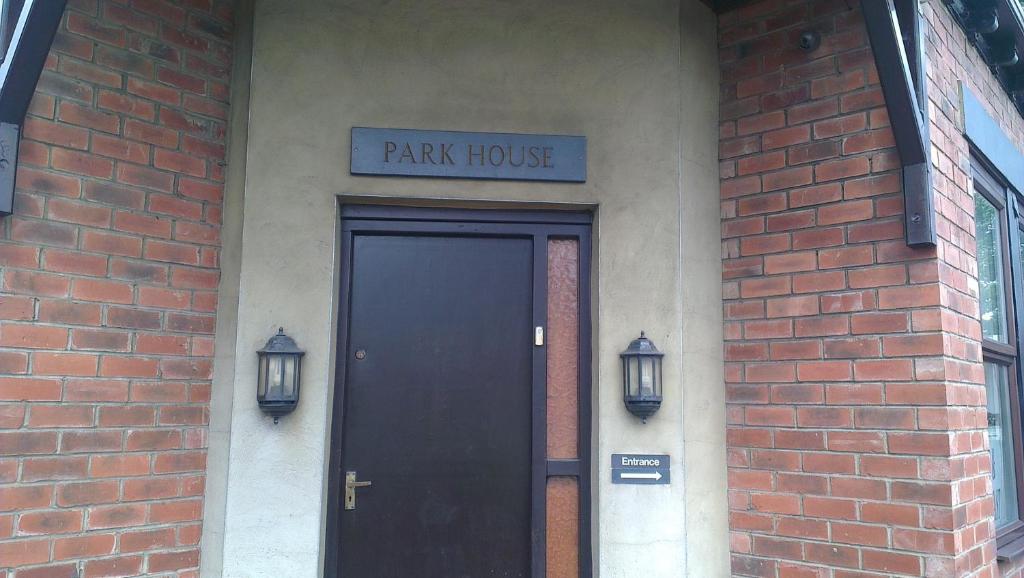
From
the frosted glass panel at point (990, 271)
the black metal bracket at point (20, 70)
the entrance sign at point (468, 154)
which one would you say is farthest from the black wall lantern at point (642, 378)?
the black metal bracket at point (20, 70)

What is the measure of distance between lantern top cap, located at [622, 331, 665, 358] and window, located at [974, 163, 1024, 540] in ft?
5.57

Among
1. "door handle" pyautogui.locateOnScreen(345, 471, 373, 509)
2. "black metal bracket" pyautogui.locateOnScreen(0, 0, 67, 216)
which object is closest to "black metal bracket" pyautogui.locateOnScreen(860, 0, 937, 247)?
"door handle" pyautogui.locateOnScreen(345, 471, 373, 509)

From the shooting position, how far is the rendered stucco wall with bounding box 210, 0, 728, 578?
3.21 m

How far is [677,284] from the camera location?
11.2ft

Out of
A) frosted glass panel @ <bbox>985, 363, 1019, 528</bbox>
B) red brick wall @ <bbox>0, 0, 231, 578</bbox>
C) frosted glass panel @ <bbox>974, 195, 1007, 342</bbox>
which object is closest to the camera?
red brick wall @ <bbox>0, 0, 231, 578</bbox>

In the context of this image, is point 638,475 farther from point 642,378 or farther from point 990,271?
point 990,271

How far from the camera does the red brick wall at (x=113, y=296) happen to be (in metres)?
2.82

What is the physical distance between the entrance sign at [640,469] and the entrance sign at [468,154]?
1.24 m

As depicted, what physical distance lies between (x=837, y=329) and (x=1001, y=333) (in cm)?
163

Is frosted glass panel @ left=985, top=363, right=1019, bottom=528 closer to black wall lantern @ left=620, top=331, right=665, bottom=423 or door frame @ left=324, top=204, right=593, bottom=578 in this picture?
black wall lantern @ left=620, top=331, right=665, bottom=423

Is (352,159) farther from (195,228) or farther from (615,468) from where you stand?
(615,468)

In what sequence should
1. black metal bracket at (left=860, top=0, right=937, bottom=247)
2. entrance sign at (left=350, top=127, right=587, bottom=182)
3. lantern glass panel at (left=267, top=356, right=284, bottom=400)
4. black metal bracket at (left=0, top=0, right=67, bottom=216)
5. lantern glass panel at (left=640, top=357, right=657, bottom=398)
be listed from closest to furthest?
black metal bracket at (left=0, top=0, right=67, bottom=216)
black metal bracket at (left=860, top=0, right=937, bottom=247)
lantern glass panel at (left=267, top=356, right=284, bottom=400)
lantern glass panel at (left=640, top=357, right=657, bottom=398)
entrance sign at (left=350, top=127, right=587, bottom=182)

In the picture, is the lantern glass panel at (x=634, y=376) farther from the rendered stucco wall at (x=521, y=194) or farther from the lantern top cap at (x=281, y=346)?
the lantern top cap at (x=281, y=346)

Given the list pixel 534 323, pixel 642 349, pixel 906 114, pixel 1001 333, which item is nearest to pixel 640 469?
pixel 642 349
